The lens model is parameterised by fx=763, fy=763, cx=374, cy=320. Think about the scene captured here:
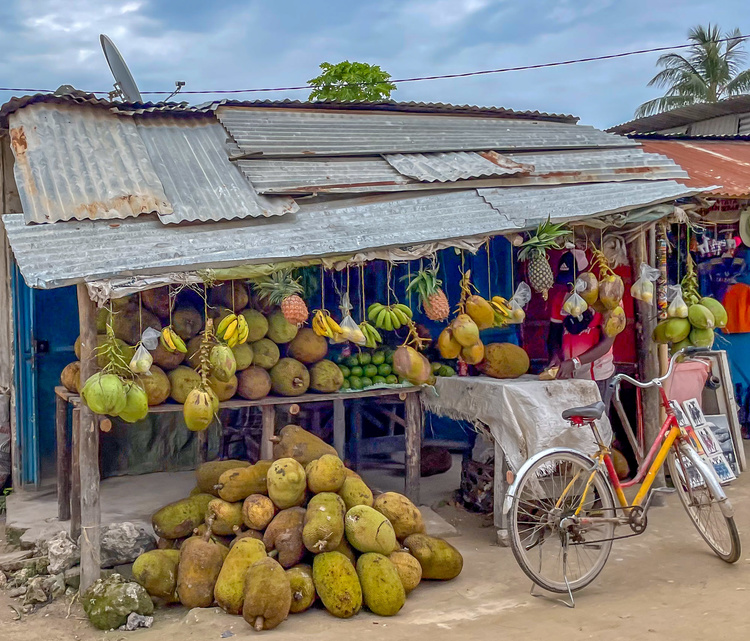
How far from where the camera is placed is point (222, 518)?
4.85m

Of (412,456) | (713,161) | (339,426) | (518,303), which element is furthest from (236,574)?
(713,161)

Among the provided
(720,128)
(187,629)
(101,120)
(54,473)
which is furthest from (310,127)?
(720,128)

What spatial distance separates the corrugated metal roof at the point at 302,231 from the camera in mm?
4746

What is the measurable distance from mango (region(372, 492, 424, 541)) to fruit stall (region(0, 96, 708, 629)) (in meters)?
0.01

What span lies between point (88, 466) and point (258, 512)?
3.76 ft

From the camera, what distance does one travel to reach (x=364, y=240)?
5.36 metres

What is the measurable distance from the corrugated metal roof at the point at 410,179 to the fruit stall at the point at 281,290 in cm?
3

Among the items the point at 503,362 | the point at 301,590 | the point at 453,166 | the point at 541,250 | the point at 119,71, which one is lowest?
the point at 301,590

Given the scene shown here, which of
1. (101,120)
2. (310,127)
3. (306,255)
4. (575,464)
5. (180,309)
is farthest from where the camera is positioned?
(310,127)

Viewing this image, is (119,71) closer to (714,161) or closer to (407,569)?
(407,569)

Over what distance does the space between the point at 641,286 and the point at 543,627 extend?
9.85ft

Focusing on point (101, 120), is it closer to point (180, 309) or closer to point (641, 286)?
point (180, 309)

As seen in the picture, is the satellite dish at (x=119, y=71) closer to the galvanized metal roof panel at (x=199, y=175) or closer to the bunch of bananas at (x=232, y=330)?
the galvanized metal roof panel at (x=199, y=175)

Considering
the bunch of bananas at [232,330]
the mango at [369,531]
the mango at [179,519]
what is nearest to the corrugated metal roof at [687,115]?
the bunch of bananas at [232,330]
